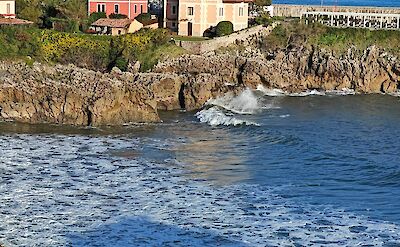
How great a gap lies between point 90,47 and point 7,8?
911 centimetres

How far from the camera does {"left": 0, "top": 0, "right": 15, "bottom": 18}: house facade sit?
59094 millimetres

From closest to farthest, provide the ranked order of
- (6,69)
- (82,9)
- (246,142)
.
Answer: (246,142)
(6,69)
(82,9)

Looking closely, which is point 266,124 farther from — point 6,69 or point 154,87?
point 6,69

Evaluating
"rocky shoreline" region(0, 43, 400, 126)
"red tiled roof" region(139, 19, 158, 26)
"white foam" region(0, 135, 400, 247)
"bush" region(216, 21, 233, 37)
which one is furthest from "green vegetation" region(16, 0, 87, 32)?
"white foam" region(0, 135, 400, 247)

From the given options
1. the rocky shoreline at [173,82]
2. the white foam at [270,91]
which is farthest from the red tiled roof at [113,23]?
the white foam at [270,91]

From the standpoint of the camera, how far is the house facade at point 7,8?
59094mm

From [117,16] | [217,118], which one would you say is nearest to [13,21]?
[117,16]

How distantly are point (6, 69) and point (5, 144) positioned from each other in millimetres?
10768

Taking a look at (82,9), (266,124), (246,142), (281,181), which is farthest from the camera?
(82,9)

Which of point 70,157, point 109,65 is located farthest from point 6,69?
point 70,157

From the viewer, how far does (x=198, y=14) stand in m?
61.1

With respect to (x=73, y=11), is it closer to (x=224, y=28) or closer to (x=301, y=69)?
(x=224, y=28)

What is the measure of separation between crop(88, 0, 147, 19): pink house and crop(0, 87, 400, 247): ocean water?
2028 centimetres

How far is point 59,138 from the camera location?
39188 mm
